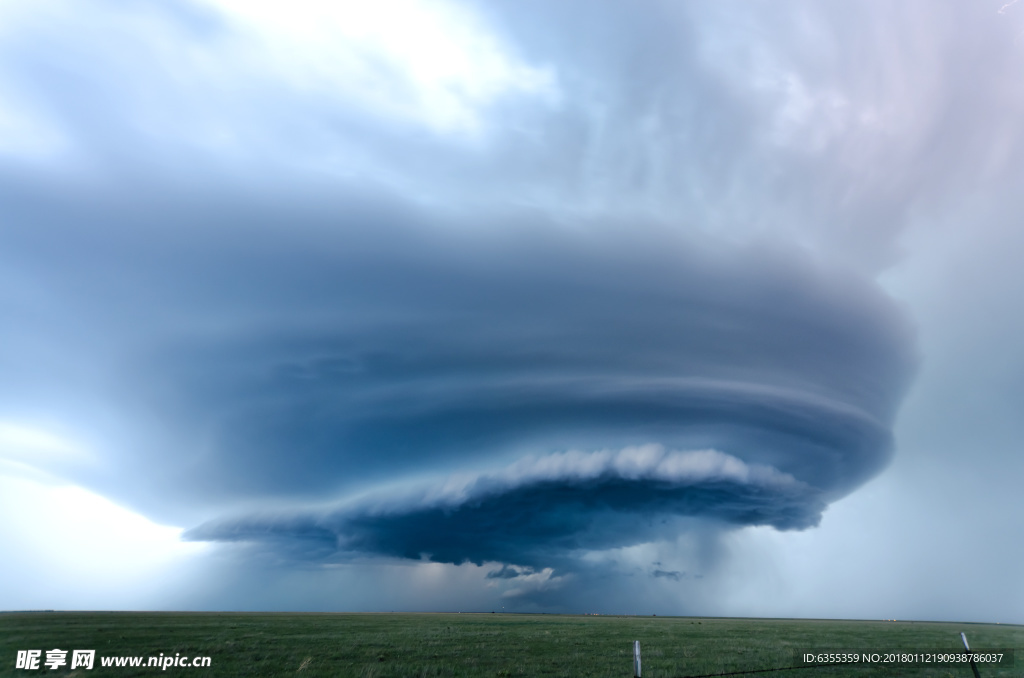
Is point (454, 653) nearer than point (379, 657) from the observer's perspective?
No

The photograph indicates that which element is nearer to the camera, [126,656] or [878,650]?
[126,656]

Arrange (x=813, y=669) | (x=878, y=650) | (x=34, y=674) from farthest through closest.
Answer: (x=878, y=650) → (x=813, y=669) → (x=34, y=674)

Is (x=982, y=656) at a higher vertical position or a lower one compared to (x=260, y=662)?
lower

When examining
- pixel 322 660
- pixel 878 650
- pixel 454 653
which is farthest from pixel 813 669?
pixel 322 660

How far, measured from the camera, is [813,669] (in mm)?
36000

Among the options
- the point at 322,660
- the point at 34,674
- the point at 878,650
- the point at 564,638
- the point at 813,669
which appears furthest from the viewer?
the point at 564,638

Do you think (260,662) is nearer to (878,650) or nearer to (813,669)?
(813,669)


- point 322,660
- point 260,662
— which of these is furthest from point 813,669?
point 260,662

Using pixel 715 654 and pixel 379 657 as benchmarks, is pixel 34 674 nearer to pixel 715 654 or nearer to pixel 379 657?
pixel 379 657

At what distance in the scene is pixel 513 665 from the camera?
38.0 m

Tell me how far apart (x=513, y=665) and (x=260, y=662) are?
16.9 meters

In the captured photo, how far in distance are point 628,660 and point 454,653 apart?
13.2 m

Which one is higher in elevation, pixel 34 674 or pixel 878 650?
pixel 34 674

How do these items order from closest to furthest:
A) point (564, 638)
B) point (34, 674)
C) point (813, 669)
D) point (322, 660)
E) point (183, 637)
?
1. point (34, 674)
2. point (813, 669)
3. point (322, 660)
4. point (183, 637)
5. point (564, 638)
